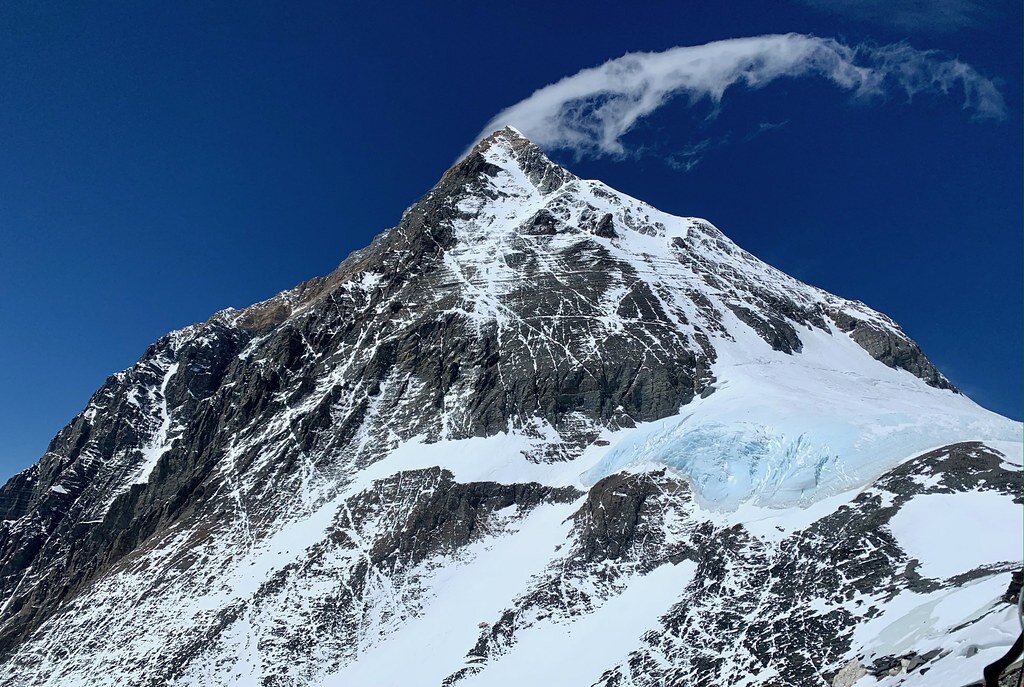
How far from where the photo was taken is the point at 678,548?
54.1 meters

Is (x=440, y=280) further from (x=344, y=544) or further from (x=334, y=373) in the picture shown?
(x=344, y=544)

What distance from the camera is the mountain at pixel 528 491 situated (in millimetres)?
42094

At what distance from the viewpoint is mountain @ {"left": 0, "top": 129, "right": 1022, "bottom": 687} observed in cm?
4209

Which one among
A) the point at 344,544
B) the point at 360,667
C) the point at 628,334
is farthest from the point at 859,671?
the point at 628,334

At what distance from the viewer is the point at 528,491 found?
229ft

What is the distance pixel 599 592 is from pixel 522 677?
10132mm

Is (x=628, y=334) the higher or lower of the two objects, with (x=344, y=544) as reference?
higher

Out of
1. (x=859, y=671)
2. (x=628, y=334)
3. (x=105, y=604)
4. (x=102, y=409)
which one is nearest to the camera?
(x=859, y=671)

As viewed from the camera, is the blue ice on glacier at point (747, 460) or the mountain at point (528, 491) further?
the blue ice on glacier at point (747, 460)

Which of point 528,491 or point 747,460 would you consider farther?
point 528,491

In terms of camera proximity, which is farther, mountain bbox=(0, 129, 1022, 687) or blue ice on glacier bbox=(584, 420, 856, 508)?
blue ice on glacier bbox=(584, 420, 856, 508)

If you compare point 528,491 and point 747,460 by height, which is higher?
point 528,491

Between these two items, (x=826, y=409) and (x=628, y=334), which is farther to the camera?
(x=628, y=334)

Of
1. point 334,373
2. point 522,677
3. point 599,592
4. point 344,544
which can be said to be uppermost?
point 334,373
